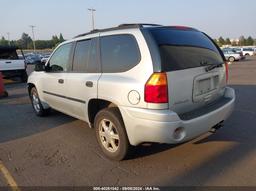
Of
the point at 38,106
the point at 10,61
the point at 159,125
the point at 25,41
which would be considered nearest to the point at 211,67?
the point at 159,125

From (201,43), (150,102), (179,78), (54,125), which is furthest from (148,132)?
(54,125)

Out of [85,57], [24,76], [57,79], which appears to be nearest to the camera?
[85,57]

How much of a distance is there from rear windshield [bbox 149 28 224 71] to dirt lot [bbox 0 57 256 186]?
4.29ft

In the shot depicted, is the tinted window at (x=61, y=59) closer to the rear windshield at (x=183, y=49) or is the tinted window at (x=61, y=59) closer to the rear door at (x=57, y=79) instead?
the rear door at (x=57, y=79)

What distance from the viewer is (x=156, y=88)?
3168 millimetres

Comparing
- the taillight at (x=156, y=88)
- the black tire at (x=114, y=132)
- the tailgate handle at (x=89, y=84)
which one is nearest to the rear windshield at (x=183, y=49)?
the taillight at (x=156, y=88)

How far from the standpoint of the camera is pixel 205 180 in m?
3.20

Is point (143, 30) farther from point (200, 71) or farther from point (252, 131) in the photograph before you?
point (252, 131)

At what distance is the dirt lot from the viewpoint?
10.8ft

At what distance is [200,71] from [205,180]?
1.40 m

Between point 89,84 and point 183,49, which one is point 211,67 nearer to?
point 183,49

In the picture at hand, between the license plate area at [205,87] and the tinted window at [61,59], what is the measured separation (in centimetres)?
246

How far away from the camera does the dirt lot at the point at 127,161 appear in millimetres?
3301

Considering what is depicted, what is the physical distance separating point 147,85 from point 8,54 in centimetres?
1347
